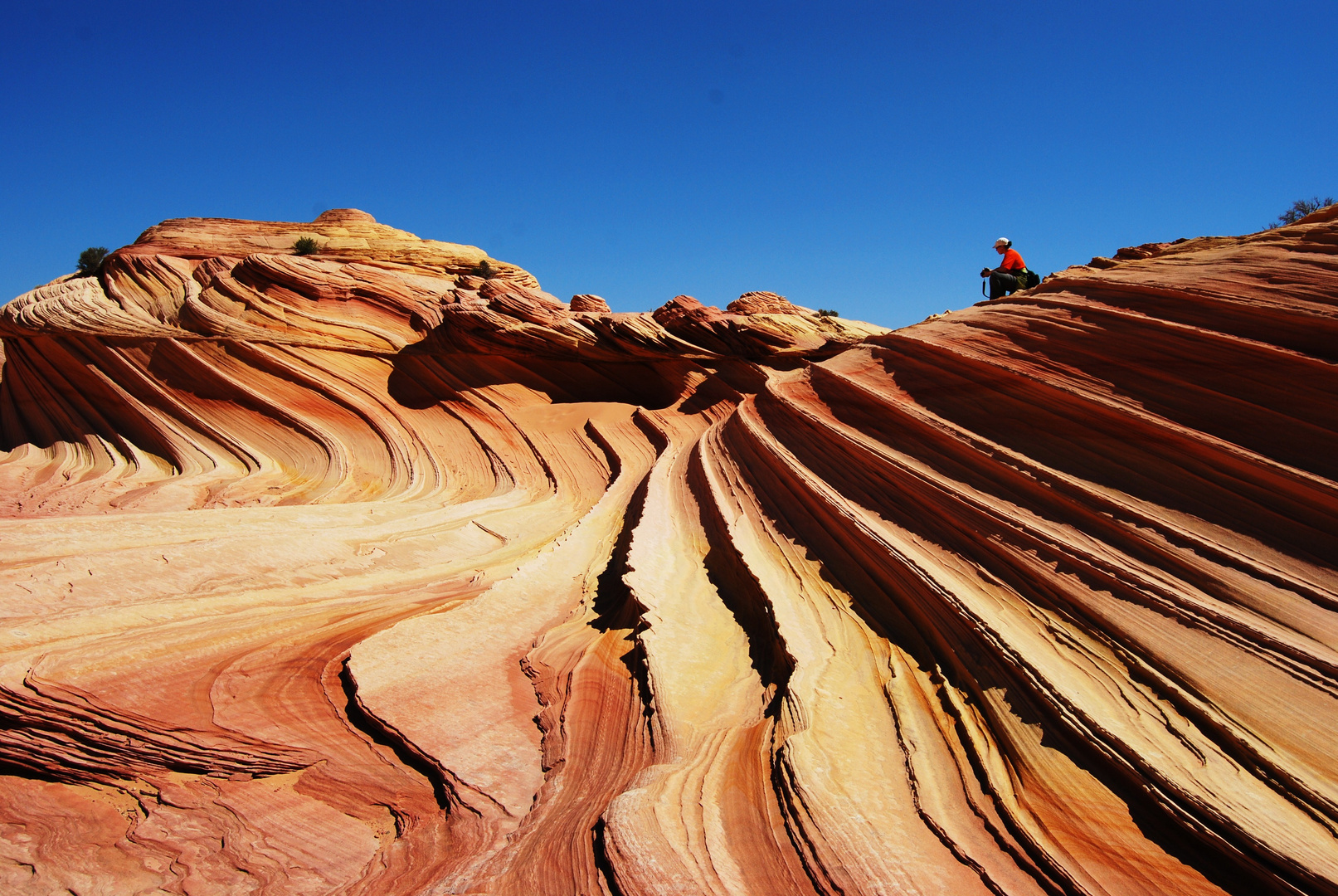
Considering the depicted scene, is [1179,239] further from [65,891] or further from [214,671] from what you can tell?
[65,891]

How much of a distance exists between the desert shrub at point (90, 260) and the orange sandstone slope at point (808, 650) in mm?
16114

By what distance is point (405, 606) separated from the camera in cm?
619

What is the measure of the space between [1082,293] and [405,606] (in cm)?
701

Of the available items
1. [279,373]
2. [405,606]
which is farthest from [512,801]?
[279,373]

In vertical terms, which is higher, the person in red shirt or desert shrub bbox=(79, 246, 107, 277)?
desert shrub bbox=(79, 246, 107, 277)

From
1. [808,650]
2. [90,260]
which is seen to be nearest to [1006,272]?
[808,650]

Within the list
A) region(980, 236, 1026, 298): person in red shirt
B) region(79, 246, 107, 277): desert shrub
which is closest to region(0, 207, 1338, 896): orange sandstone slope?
region(980, 236, 1026, 298): person in red shirt

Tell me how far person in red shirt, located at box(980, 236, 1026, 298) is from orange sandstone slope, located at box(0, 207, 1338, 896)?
1497mm

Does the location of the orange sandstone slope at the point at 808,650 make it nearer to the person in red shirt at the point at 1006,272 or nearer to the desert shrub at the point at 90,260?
the person in red shirt at the point at 1006,272

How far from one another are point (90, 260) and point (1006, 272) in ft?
73.5

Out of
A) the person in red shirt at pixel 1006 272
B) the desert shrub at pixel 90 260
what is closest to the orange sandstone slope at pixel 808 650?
the person in red shirt at pixel 1006 272

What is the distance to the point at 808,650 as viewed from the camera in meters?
4.95

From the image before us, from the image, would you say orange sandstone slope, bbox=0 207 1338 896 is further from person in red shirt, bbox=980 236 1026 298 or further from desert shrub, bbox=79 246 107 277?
desert shrub, bbox=79 246 107 277

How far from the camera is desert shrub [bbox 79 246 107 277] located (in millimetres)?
19781
